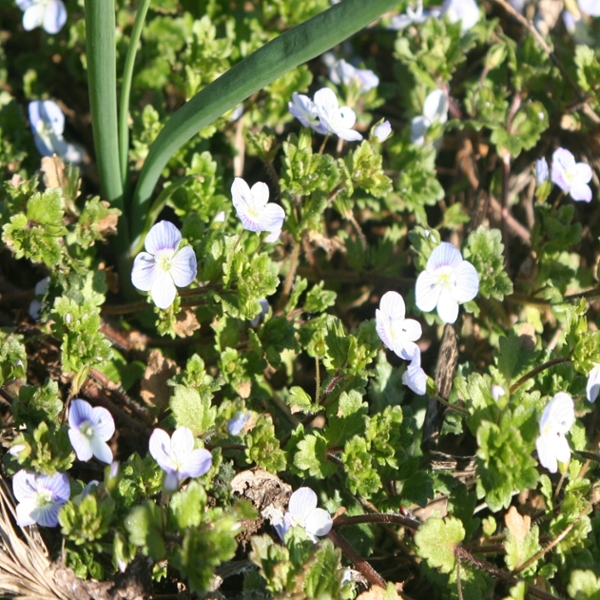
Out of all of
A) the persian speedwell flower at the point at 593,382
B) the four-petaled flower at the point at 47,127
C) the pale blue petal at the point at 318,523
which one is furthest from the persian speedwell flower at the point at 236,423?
the four-petaled flower at the point at 47,127

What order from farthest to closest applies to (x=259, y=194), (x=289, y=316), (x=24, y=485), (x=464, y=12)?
(x=464, y=12) < (x=289, y=316) < (x=259, y=194) < (x=24, y=485)

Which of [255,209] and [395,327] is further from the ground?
[255,209]

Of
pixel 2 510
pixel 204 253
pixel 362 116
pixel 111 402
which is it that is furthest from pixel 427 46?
pixel 2 510

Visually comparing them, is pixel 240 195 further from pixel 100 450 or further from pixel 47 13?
pixel 47 13

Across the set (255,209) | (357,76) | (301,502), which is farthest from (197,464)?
(357,76)

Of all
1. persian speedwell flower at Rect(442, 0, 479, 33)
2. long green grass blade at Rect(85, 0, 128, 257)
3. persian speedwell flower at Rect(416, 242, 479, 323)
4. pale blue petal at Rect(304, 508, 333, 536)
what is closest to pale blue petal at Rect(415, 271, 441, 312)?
persian speedwell flower at Rect(416, 242, 479, 323)

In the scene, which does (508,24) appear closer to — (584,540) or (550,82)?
(550,82)

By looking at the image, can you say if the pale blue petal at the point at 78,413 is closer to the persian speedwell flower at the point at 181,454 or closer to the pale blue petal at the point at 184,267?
the persian speedwell flower at the point at 181,454
